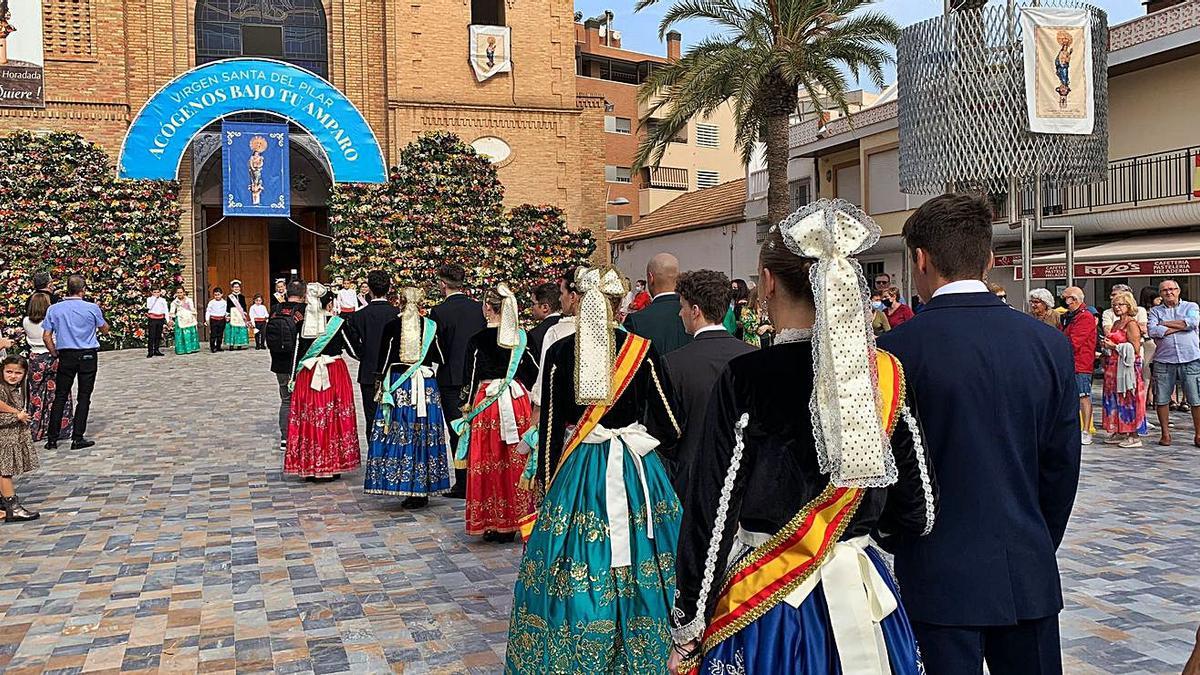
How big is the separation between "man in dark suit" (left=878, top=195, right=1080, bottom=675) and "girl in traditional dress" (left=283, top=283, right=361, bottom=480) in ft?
22.9

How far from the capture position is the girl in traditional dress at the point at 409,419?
7.83 meters

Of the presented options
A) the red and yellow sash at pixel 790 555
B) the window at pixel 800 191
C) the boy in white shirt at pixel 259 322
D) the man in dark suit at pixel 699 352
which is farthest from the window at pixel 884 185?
the red and yellow sash at pixel 790 555

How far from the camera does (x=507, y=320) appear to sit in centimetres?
663

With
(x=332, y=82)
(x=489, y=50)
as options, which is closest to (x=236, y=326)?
(x=332, y=82)

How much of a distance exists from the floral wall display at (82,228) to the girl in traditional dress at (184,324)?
1.63 meters

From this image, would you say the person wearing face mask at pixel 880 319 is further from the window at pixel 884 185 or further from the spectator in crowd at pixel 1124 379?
the window at pixel 884 185

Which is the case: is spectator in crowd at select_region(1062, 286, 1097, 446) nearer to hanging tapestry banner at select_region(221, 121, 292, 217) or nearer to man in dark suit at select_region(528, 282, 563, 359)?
man in dark suit at select_region(528, 282, 563, 359)

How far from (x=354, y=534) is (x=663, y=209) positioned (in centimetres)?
3092

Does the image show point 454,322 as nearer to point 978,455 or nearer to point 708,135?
point 978,455

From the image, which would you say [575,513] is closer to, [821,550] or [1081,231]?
[821,550]

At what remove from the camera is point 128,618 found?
5.36 m

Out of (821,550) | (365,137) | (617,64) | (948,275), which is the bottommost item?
(821,550)

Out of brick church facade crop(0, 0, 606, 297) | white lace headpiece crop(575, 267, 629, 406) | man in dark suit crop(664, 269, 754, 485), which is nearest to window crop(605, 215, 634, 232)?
brick church facade crop(0, 0, 606, 297)

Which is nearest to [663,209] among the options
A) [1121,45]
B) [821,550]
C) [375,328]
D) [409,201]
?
[409,201]
